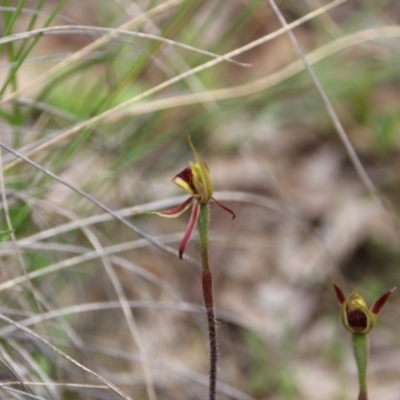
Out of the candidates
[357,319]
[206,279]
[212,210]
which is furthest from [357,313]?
[212,210]

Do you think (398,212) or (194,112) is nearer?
(398,212)

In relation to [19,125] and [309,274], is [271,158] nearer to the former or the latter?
[309,274]

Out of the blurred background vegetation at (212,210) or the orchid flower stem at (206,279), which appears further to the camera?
the blurred background vegetation at (212,210)

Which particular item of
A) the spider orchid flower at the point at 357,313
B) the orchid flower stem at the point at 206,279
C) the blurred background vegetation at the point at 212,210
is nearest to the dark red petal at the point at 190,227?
the orchid flower stem at the point at 206,279

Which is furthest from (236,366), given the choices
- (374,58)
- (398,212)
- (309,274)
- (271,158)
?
(374,58)

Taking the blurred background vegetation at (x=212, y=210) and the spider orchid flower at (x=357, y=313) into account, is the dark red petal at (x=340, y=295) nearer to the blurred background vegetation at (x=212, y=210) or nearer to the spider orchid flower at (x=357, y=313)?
the spider orchid flower at (x=357, y=313)

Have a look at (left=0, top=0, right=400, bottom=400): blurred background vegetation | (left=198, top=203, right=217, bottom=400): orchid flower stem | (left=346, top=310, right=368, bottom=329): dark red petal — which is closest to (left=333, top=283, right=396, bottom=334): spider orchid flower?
(left=346, top=310, right=368, bottom=329): dark red petal

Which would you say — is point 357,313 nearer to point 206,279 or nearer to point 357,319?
point 357,319
